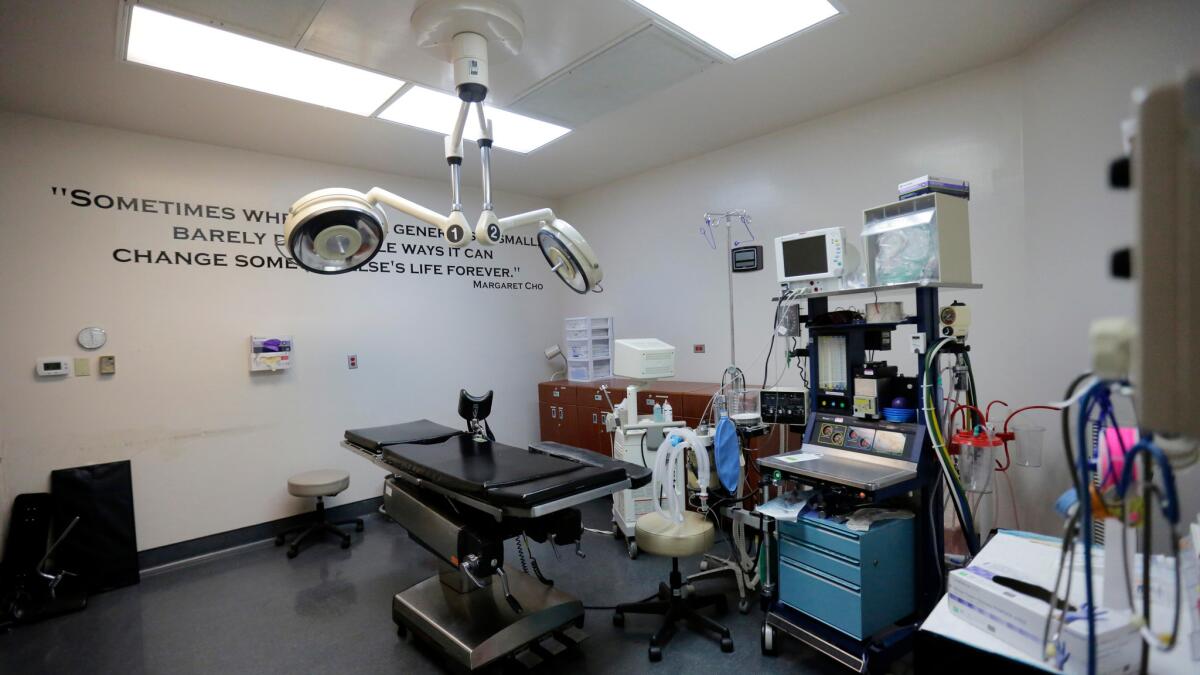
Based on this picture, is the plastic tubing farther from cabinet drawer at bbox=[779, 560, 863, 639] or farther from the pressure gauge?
the pressure gauge

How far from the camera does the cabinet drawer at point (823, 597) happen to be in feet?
6.79

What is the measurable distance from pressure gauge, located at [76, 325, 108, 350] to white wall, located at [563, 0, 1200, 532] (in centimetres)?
372

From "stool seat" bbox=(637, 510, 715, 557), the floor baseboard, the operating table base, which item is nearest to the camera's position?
the operating table base

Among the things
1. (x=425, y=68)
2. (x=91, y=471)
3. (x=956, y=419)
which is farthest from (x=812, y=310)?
(x=91, y=471)

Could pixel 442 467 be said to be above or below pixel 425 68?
below

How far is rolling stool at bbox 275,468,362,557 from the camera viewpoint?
3.66m

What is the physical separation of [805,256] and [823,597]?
4.86ft

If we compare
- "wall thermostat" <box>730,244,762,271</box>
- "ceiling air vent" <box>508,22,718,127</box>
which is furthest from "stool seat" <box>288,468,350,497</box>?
"wall thermostat" <box>730,244,762,271</box>

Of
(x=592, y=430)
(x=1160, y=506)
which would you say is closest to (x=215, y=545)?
(x=592, y=430)

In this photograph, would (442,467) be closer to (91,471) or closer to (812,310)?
(812,310)

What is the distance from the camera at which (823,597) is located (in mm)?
2180

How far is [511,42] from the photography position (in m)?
2.35

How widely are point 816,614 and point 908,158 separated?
2.60m

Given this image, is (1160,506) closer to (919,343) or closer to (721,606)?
(919,343)
